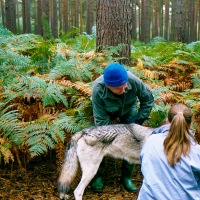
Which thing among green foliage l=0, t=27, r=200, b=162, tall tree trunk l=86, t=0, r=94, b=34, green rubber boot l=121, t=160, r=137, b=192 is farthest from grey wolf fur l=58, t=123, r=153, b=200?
tall tree trunk l=86, t=0, r=94, b=34

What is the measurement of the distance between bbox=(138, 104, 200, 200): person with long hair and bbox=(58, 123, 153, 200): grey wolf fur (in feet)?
4.84

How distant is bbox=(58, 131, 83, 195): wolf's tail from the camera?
13.1ft

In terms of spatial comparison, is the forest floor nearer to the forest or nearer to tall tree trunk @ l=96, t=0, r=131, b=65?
the forest

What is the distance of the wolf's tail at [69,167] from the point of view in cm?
398

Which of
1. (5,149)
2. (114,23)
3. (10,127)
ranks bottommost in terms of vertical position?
(5,149)

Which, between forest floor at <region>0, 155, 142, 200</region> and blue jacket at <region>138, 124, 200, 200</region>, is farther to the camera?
forest floor at <region>0, 155, 142, 200</region>

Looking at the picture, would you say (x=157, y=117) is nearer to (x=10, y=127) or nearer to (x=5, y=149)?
(x=10, y=127)

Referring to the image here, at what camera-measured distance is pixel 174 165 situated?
259cm

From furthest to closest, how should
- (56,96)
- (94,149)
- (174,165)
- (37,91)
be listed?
1. (37,91)
2. (56,96)
3. (94,149)
4. (174,165)

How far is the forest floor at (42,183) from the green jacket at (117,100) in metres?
1.00

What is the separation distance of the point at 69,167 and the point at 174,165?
6.04ft

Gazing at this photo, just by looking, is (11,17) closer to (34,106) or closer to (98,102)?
(34,106)

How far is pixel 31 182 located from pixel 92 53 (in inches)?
128

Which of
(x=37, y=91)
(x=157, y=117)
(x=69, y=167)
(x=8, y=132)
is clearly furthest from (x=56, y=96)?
(x=157, y=117)
